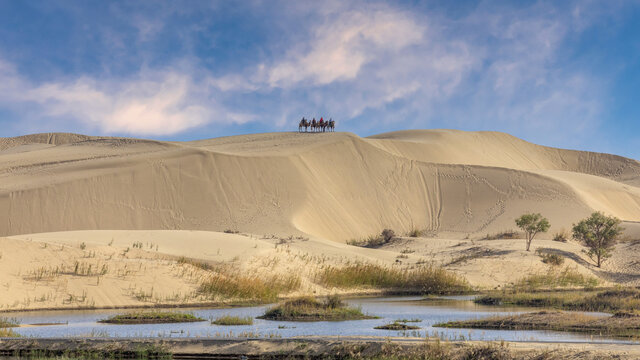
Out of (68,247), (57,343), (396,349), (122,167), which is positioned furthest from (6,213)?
(396,349)

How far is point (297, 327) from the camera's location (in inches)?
628

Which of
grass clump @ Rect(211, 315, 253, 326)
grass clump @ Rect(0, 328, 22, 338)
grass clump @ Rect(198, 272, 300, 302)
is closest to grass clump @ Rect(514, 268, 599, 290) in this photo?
grass clump @ Rect(198, 272, 300, 302)

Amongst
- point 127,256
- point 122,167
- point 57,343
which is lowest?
point 57,343

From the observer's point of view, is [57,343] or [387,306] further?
[387,306]

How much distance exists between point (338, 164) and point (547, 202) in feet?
60.0

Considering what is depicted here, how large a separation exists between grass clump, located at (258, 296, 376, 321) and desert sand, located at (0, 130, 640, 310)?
543 centimetres

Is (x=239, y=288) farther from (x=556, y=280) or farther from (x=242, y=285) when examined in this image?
(x=556, y=280)

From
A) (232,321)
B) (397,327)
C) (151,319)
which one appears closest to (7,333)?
(151,319)

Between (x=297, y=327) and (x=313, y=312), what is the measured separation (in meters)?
2.25

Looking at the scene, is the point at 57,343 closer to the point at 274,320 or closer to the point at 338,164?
the point at 274,320

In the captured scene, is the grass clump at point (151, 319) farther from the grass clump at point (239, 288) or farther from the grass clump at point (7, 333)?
the grass clump at point (239, 288)

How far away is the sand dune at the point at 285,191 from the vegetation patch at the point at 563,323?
106 feet

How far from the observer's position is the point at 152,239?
32.6 metres

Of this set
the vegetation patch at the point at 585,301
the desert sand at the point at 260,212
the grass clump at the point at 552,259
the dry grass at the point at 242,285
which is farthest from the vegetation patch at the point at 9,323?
the grass clump at the point at 552,259
